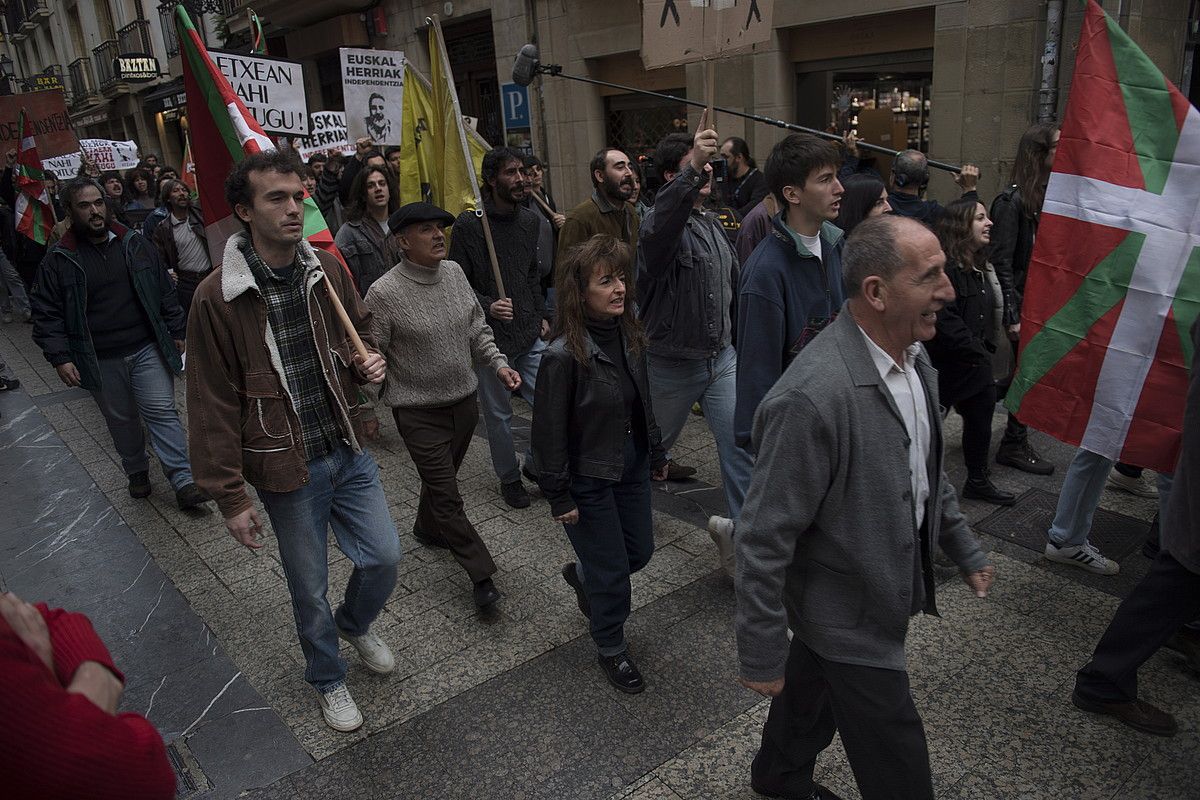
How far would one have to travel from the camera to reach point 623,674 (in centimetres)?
344

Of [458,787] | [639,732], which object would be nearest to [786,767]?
[639,732]

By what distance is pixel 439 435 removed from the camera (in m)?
4.30

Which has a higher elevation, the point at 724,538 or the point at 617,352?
the point at 617,352

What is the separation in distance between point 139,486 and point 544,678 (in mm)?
3833

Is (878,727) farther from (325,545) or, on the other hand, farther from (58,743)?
(325,545)

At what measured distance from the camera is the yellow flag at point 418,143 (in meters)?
5.66

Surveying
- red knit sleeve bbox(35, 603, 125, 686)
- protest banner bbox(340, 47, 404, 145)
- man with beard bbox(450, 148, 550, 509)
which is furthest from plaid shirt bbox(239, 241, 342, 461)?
protest banner bbox(340, 47, 404, 145)

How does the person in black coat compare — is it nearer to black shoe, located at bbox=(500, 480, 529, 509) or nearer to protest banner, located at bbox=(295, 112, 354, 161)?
black shoe, located at bbox=(500, 480, 529, 509)

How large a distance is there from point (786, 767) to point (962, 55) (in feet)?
27.4

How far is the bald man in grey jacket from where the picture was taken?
7.04ft

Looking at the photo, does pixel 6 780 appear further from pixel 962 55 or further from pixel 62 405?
pixel 962 55

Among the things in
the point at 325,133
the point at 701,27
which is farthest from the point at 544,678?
the point at 325,133

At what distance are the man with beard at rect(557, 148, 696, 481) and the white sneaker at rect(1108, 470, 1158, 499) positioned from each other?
3101 millimetres

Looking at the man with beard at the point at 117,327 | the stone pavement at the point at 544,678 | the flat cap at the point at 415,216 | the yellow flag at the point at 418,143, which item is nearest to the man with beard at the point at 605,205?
the yellow flag at the point at 418,143
